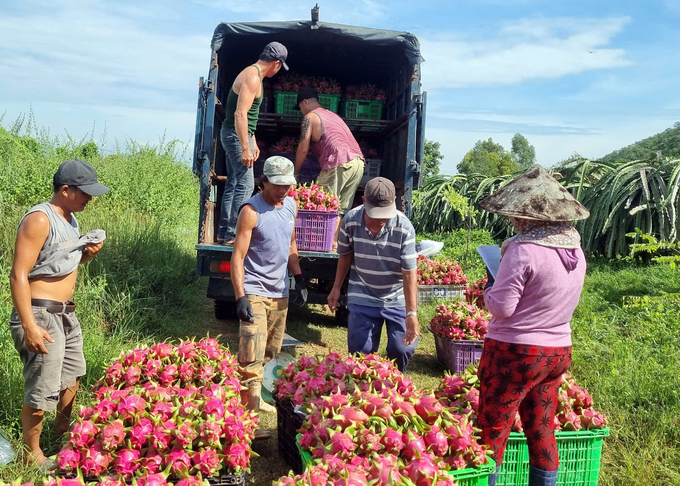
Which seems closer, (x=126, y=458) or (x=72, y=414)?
(x=126, y=458)

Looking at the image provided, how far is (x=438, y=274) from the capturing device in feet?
24.8

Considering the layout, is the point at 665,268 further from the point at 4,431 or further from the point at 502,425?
the point at 4,431

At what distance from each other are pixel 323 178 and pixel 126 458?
13.5 ft

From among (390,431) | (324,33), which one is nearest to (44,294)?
(390,431)

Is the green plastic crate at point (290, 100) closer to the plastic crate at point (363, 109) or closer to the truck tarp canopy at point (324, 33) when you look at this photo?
Answer: the plastic crate at point (363, 109)

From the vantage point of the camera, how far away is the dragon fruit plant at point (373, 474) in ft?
6.58

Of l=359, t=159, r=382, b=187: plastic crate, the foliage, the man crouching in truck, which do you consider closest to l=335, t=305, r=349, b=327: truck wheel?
l=359, t=159, r=382, b=187: plastic crate

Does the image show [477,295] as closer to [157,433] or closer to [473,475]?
[473,475]

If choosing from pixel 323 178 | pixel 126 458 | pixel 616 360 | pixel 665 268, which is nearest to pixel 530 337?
pixel 126 458

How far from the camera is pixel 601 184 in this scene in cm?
1002

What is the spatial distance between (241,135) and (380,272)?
7.13ft

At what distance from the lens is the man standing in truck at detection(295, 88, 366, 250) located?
232 inches

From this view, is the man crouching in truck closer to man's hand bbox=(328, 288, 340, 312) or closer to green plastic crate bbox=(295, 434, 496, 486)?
man's hand bbox=(328, 288, 340, 312)

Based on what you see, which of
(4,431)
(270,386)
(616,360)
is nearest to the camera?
(4,431)
